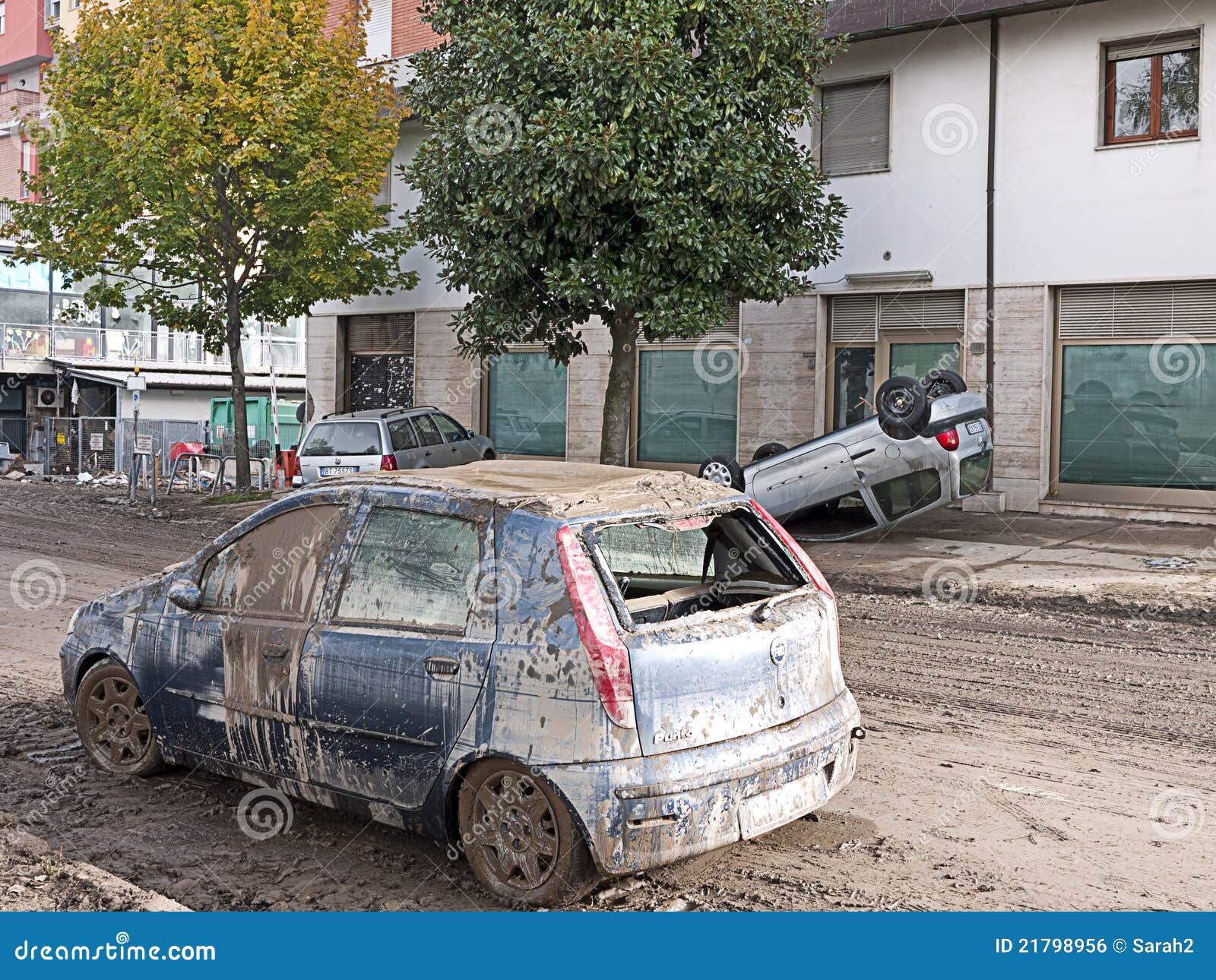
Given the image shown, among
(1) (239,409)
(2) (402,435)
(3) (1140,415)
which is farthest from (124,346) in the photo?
(3) (1140,415)

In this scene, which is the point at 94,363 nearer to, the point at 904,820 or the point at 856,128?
the point at 856,128

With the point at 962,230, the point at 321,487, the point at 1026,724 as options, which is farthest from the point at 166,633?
the point at 962,230

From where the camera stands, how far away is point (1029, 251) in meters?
17.8

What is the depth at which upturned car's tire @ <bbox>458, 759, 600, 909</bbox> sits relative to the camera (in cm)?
439

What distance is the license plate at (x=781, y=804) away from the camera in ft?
15.0

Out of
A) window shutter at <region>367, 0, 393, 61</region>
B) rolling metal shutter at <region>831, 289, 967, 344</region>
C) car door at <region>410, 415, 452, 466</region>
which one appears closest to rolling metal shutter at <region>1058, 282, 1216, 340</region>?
rolling metal shutter at <region>831, 289, 967, 344</region>

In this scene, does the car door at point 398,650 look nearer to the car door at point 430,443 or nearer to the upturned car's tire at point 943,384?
the upturned car's tire at point 943,384

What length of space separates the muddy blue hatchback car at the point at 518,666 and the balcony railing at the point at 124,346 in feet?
110

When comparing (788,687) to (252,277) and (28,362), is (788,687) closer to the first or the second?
(252,277)

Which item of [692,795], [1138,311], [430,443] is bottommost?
[692,795]

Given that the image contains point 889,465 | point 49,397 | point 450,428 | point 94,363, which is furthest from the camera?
point 94,363

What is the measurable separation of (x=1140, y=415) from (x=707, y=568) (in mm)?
13689

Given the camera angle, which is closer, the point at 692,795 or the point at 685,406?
the point at 692,795

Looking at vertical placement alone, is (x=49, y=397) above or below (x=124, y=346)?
below
